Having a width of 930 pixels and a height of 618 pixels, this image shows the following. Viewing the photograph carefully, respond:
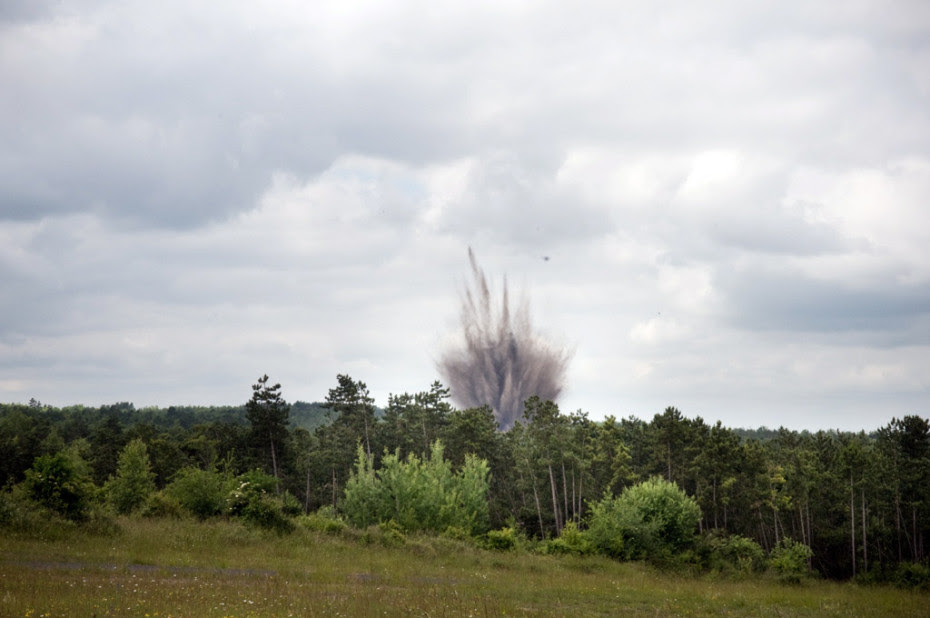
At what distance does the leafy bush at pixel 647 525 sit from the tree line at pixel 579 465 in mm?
21482

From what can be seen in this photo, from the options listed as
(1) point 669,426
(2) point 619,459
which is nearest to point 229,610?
(1) point 669,426

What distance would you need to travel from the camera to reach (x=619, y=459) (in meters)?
91.9

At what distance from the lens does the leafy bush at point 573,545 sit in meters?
43.4

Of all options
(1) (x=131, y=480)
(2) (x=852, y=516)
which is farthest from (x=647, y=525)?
(1) (x=131, y=480)

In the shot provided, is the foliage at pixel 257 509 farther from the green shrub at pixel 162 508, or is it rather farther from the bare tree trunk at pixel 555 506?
the bare tree trunk at pixel 555 506

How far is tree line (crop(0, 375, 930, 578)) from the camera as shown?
81.6m

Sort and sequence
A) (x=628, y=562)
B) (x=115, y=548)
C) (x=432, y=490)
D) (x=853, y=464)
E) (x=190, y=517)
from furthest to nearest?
(x=853, y=464), (x=432, y=490), (x=628, y=562), (x=190, y=517), (x=115, y=548)

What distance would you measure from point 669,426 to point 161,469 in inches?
2759

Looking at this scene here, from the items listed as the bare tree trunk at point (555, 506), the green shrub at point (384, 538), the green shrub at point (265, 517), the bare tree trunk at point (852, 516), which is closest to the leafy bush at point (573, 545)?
the green shrub at point (384, 538)

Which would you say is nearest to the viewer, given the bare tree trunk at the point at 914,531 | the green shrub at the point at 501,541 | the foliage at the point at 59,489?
the foliage at the point at 59,489

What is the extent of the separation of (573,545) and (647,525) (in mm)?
5250

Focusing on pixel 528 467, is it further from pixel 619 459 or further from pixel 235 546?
pixel 235 546

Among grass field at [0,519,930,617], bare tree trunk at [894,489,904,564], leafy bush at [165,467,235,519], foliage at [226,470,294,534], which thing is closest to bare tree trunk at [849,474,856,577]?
bare tree trunk at [894,489,904,564]

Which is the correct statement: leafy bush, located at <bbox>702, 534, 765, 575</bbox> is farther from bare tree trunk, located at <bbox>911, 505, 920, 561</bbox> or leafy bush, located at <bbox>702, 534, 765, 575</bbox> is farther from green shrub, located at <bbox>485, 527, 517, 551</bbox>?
bare tree trunk, located at <bbox>911, 505, 920, 561</bbox>
